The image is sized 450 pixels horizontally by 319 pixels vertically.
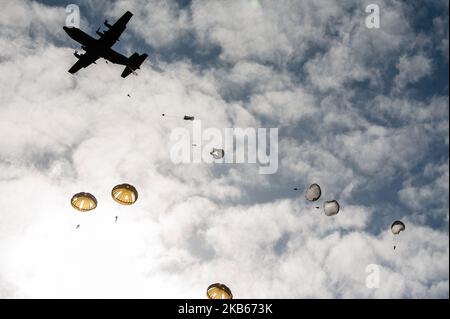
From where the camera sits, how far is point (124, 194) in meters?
14.1

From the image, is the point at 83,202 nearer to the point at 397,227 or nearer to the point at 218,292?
the point at 218,292

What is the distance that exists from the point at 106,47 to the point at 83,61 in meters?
2.19

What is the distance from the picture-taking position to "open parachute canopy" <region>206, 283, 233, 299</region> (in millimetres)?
12461

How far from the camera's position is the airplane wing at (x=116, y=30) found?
22391mm

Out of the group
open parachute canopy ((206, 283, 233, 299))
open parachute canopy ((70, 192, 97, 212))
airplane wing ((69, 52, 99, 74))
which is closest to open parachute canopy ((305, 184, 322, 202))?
open parachute canopy ((206, 283, 233, 299))

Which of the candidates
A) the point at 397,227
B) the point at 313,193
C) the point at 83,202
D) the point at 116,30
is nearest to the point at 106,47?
the point at 116,30

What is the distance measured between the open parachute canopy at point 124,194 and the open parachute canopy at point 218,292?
15.7 ft

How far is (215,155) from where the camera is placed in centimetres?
1741

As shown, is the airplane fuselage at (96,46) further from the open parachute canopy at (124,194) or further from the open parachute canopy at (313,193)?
the open parachute canopy at (313,193)

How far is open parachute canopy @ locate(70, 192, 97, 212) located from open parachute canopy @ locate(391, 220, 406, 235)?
45.7 feet

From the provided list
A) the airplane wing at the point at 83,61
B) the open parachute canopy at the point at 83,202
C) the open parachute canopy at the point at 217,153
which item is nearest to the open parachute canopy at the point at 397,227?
the open parachute canopy at the point at 217,153
